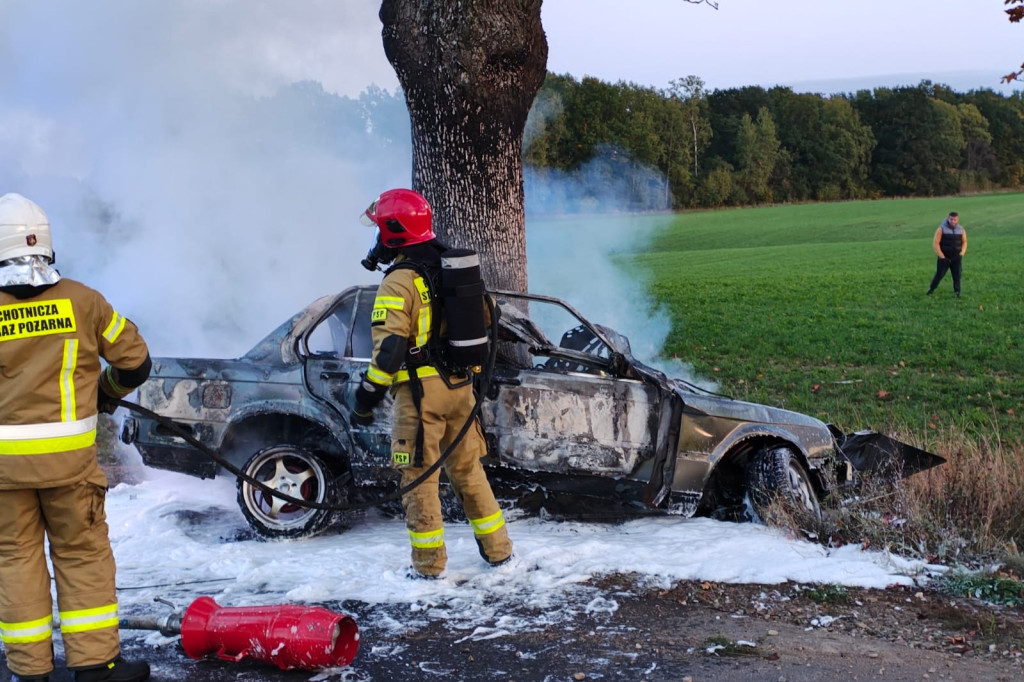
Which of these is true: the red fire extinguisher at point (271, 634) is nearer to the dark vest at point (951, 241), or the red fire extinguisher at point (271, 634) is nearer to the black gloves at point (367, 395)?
the black gloves at point (367, 395)

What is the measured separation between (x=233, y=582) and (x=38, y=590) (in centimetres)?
124

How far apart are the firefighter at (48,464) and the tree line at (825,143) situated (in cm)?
2369

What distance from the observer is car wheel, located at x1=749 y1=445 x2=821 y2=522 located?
545 centimetres

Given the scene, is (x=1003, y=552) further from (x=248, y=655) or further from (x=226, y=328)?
(x=226, y=328)

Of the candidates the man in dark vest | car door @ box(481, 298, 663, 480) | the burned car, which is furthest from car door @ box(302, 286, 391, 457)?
the man in dark vest

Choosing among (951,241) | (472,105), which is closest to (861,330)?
(951,241)

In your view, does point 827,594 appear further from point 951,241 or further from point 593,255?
point 951,241

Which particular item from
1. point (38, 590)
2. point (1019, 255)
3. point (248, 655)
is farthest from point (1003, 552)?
point (1019, 255)

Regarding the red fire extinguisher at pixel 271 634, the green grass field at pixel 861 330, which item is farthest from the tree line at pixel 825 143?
the red fire extinguisher at pixel 271 634

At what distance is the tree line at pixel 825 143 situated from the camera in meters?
30.5

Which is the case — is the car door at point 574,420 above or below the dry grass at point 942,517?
above

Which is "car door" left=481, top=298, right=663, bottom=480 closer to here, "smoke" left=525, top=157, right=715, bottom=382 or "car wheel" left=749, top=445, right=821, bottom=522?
"car wheel" left=749, top=445, right=821, bottom=522

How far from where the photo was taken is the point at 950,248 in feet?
58.7

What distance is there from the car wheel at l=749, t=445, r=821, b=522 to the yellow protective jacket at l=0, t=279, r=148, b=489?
3.63 meters
